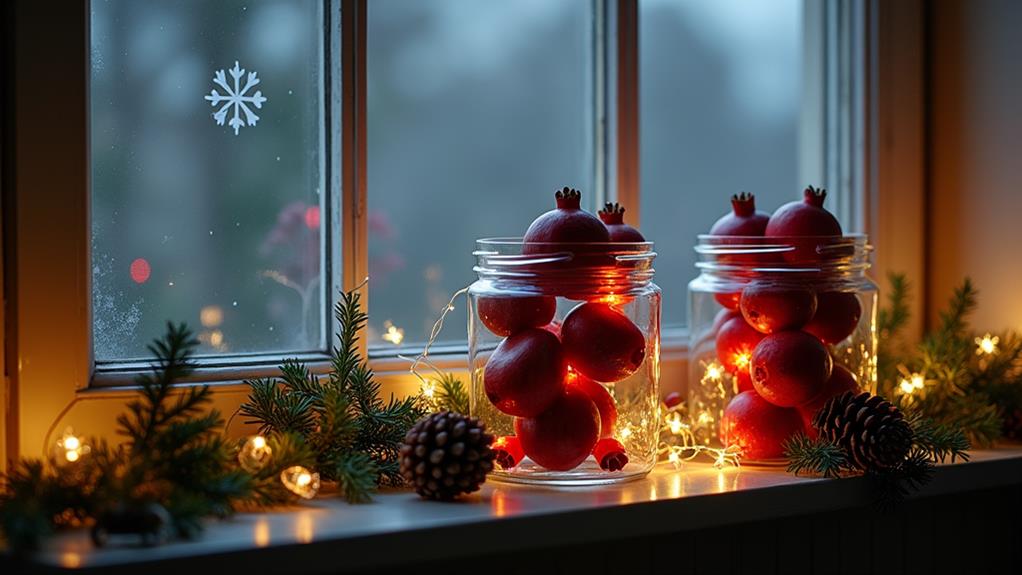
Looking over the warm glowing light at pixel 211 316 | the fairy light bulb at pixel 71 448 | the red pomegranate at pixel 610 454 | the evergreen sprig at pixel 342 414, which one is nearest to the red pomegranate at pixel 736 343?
Result: the red pomegranate at pixel 610 454

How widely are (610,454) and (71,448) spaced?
0.53 meters

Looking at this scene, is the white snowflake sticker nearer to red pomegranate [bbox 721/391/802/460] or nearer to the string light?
red pomegranate [bbox 721/391/802/460]

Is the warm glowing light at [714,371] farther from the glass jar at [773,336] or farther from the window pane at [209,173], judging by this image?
the window pane at [209,173]

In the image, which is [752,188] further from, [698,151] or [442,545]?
[442,545]

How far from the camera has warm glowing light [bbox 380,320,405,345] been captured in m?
1.27

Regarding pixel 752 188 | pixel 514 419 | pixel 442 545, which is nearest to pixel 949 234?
→ pixel 752 188

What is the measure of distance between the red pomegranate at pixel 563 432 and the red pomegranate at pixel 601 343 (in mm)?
32

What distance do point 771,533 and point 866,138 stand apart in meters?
0.65

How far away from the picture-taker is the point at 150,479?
0.90 metres

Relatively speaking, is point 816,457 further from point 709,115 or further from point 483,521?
point 709,115

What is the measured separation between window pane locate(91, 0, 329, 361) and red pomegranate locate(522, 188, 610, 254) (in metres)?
0.28

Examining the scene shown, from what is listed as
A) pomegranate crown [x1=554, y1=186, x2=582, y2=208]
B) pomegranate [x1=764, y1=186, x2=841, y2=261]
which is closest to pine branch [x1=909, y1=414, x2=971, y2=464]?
pomegranate [x1=764, y1=186, x2=841, y2=261]

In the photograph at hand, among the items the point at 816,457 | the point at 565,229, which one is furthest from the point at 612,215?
the point at 816,457

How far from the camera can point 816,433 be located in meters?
1.19
